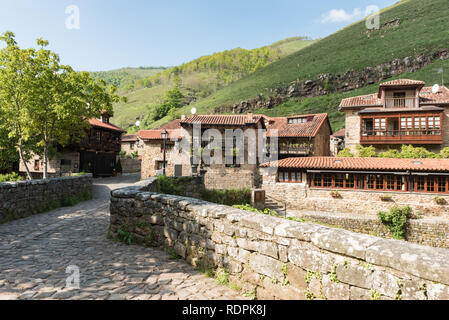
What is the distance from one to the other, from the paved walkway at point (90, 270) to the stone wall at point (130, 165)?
112 feet

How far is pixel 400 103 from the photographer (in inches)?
1054

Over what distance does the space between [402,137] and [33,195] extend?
29875 millimetres

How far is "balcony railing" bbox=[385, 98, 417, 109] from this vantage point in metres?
26.4

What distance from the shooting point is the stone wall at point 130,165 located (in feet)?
132

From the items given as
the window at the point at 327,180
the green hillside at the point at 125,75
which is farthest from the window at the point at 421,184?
the green hillside at the point at 125,75

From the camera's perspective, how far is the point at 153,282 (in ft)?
13.9

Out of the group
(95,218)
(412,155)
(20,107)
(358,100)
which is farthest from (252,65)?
(95,218)

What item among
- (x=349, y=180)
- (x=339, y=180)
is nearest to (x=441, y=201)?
→ (x=349, y=180)

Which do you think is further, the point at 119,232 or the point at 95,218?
the point at 95,218

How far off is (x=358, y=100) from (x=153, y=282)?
106 feet

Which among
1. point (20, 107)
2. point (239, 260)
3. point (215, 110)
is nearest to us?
point (239, 260)

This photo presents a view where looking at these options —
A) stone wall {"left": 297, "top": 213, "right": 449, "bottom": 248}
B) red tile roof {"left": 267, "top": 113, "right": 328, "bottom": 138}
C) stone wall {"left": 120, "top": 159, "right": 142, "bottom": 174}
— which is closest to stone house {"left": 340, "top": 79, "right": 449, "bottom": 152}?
red tile roof {"left": 267, "top": 113, "right": 328, "bottom": 138}

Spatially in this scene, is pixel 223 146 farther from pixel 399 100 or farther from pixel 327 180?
pixel 399 100
